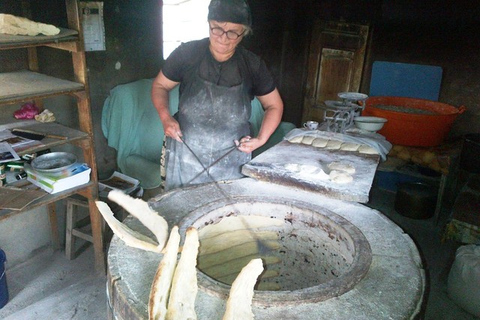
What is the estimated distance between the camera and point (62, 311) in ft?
10.7

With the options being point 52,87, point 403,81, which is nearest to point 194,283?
point 52,87

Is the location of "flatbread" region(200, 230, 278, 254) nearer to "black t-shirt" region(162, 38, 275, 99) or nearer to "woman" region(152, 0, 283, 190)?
"woman" region(152, 0, 283, 190)

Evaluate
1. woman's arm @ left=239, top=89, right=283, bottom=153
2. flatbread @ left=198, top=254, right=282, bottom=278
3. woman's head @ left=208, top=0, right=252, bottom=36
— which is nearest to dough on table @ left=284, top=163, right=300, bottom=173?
woman's arm @ left=239, top=89, right=283, bottom=153

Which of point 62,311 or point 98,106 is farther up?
point 98,106

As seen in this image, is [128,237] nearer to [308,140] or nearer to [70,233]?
[308,140]

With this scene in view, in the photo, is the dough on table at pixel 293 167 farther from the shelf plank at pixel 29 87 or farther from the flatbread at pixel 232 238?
the shelf plank at pixel 29 87

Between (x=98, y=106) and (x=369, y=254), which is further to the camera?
(x=98, y=106)

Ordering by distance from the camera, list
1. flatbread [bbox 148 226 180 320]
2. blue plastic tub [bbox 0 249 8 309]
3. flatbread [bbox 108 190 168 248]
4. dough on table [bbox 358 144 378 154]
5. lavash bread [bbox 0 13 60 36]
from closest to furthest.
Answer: flatbread [bbox 148 226 180 320] → flatbread [bbox 108 190 168 248] → lavash bread [bbox 0 13 60 36] → dough on table [bbox 358 144 378 154] → blue plastic tub [bbox 0 249 8 309]

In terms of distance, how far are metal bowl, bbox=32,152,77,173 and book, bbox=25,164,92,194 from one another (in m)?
0.05

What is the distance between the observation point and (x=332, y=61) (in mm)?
6160

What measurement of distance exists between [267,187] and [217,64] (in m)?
0.99

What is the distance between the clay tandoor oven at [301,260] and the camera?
5.00 ft

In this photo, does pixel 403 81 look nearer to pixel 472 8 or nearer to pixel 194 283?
pixel 472 8

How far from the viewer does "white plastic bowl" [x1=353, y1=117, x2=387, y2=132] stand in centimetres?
363
